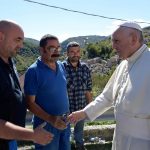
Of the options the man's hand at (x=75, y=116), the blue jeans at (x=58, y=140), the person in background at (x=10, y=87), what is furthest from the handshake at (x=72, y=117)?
the person in background at (x=10, y=87)

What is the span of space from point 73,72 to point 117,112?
8.60 feet

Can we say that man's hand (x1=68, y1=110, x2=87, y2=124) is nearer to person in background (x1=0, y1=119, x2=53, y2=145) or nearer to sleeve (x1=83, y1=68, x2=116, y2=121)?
sleeve (x1=83, y1=68, x2=116, y2=121)

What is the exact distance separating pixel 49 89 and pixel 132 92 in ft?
3.15

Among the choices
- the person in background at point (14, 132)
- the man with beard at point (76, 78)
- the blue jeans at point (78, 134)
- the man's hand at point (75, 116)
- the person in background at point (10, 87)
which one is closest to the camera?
the person in background at point (14, 132)

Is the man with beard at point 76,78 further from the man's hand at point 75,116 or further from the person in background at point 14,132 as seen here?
the person in background at point 14,132

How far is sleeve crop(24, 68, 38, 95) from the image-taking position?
4.69 metres

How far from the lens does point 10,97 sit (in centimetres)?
355

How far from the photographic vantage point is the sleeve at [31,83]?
4.69 metres

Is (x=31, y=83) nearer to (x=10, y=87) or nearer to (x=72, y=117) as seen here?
(x=72, y=117)

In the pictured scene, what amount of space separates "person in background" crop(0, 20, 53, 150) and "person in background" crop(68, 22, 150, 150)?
1.14 meters

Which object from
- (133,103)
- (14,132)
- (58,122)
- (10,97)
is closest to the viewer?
(14,132)

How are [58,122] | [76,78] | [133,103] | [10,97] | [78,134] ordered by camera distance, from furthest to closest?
[78,134] < [76,78] < [58,122] < [133,103] < [10,97]

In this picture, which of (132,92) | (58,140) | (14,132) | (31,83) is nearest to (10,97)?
(14,132)

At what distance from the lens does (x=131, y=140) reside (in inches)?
175
